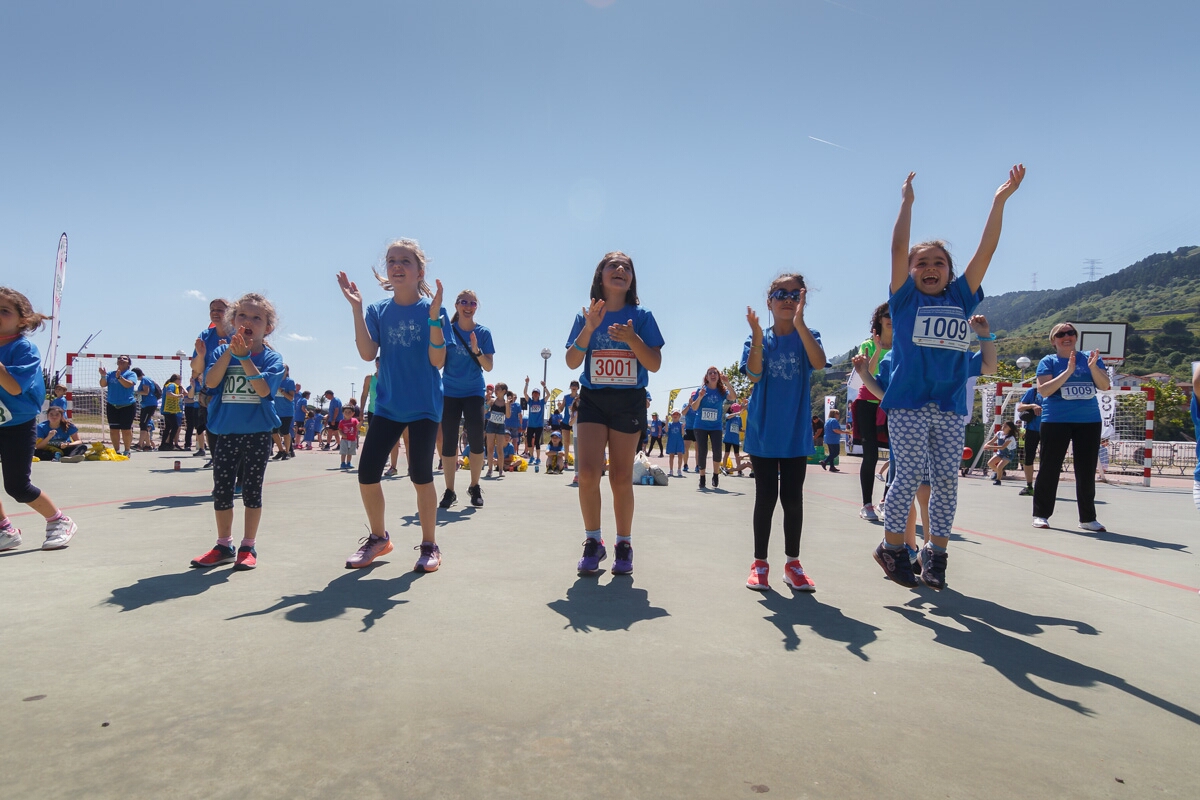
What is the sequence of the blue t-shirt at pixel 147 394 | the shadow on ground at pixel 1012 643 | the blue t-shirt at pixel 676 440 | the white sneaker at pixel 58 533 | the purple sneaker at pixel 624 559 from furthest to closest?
the blue t-shirt at pixel 147 394
the blue t-shirt at pixel 676 440
the white sneaker at pixel 58 533
the purple sneaker at pixel 624 559
the shadow on ground at pixel 1012 643

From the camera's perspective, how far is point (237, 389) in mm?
4230

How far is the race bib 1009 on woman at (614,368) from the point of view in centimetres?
424

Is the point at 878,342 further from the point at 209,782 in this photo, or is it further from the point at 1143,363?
the point at 1143,363

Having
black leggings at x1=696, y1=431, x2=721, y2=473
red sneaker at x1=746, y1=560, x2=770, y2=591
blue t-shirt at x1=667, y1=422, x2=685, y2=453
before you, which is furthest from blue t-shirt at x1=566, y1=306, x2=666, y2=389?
blue t-shirt at x1=667, y1=422, x2=685, y2=453

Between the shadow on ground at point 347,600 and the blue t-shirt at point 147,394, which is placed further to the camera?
the blue t-shirt at point 147,394

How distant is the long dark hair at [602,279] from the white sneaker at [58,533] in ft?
12.7

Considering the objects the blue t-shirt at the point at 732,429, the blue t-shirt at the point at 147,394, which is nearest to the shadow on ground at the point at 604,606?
the blue t-shirt at the point at 732,429

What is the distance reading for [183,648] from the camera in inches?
98.9

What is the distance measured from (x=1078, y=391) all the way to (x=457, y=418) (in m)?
6.38

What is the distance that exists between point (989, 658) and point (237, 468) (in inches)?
166

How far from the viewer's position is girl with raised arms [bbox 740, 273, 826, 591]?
3.94 meters

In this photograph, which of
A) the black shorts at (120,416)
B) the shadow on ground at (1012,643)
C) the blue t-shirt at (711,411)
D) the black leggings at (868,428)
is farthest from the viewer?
the black shorts at (120,416)

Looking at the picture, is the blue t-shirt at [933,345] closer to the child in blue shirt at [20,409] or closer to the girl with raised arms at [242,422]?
the girl with raised arms at [242,422]

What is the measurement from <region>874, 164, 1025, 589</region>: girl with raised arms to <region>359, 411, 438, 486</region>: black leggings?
278 centimetres
